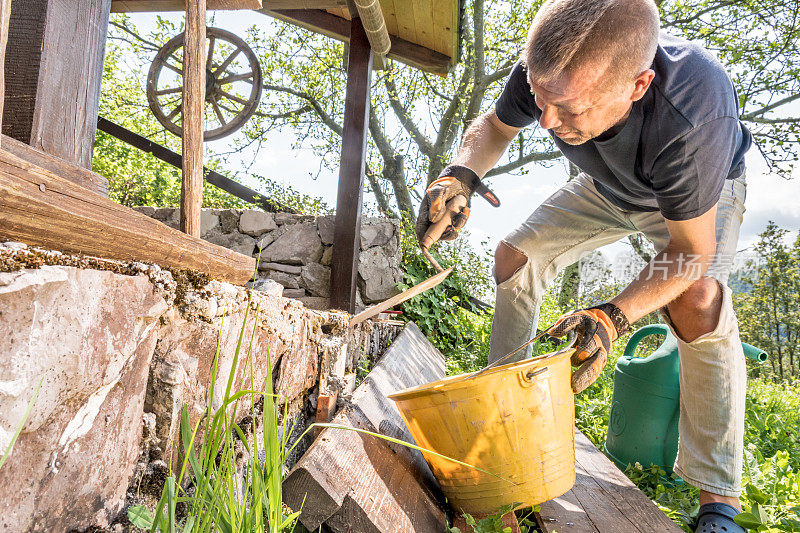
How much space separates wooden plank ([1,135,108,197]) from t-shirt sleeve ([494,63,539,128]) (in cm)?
157

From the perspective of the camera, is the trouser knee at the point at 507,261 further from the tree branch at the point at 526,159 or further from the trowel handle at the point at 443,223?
the tree branch at the point at 526,159

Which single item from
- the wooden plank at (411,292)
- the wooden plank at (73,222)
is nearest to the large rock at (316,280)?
the wooden plank at (411,292)

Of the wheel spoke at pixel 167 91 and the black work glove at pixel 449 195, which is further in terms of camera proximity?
the wheel spoke at pixel 167 91

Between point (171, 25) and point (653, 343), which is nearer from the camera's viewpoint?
point (171, 25)

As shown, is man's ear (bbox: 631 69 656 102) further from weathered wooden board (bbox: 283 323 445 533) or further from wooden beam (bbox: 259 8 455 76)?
wooden beam (bbox: 259 8 455 76)

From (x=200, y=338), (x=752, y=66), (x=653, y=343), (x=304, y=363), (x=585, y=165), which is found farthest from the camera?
(x=653, y=343)

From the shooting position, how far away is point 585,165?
6.57 feet

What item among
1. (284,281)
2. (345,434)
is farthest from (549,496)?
(284,281)

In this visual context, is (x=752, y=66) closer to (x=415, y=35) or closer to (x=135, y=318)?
(x=415, y=35)

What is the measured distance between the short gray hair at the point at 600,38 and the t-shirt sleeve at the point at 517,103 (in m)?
0.59

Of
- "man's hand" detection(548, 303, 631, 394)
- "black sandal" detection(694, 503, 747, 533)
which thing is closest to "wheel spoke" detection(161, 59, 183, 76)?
"man's hand" detection(548, 303, 631, 394)

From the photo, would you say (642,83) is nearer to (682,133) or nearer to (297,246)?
(682,133)

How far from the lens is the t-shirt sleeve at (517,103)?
82.9 inches

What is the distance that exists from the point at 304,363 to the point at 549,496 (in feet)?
2.90
